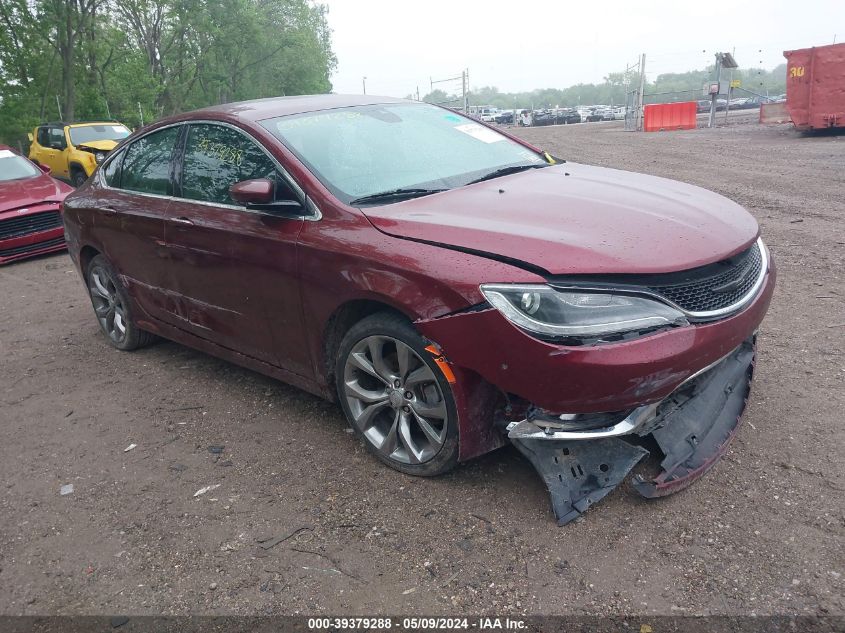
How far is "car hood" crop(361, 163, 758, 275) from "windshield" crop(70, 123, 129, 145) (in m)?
15.3

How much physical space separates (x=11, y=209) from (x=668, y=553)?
9540 mm

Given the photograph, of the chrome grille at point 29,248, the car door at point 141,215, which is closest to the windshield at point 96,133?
the chrome grille at point 29,248

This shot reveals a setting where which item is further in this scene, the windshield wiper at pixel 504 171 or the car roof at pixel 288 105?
the car roof at pixel 288 105

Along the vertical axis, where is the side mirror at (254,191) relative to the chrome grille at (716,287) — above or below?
above

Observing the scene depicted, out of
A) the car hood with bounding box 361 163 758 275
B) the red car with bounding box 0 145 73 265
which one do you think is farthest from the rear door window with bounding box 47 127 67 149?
the car hood with bounding box 361 163 758 275

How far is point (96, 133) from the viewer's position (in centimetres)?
1648

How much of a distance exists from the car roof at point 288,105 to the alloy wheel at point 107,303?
165 centimetres

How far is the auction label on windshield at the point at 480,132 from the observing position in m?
4.28

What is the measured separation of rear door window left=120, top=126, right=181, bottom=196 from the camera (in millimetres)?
4418

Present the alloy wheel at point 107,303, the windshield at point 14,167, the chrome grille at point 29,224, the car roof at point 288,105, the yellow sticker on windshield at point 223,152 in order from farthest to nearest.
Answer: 1. the windshield at point 14,167
2. the chrome grille at point 29,224
3. the alloy wheel at point 107,303
4. the car roof at point 288,105
5. the yellow sticker on windshield at point 223,152

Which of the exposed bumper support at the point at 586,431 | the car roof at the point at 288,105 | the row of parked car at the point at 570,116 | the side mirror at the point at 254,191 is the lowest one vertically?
the row of parked car at the point at 570,116

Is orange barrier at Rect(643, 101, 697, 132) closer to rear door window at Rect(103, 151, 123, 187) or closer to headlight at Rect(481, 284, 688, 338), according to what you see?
rear door window at Rect(103, 151, 123, 187)

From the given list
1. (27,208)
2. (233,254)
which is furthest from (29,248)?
(233,254)

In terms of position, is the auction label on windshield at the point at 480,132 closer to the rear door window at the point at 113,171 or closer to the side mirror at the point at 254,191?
the side mirror at the point at 254,191
